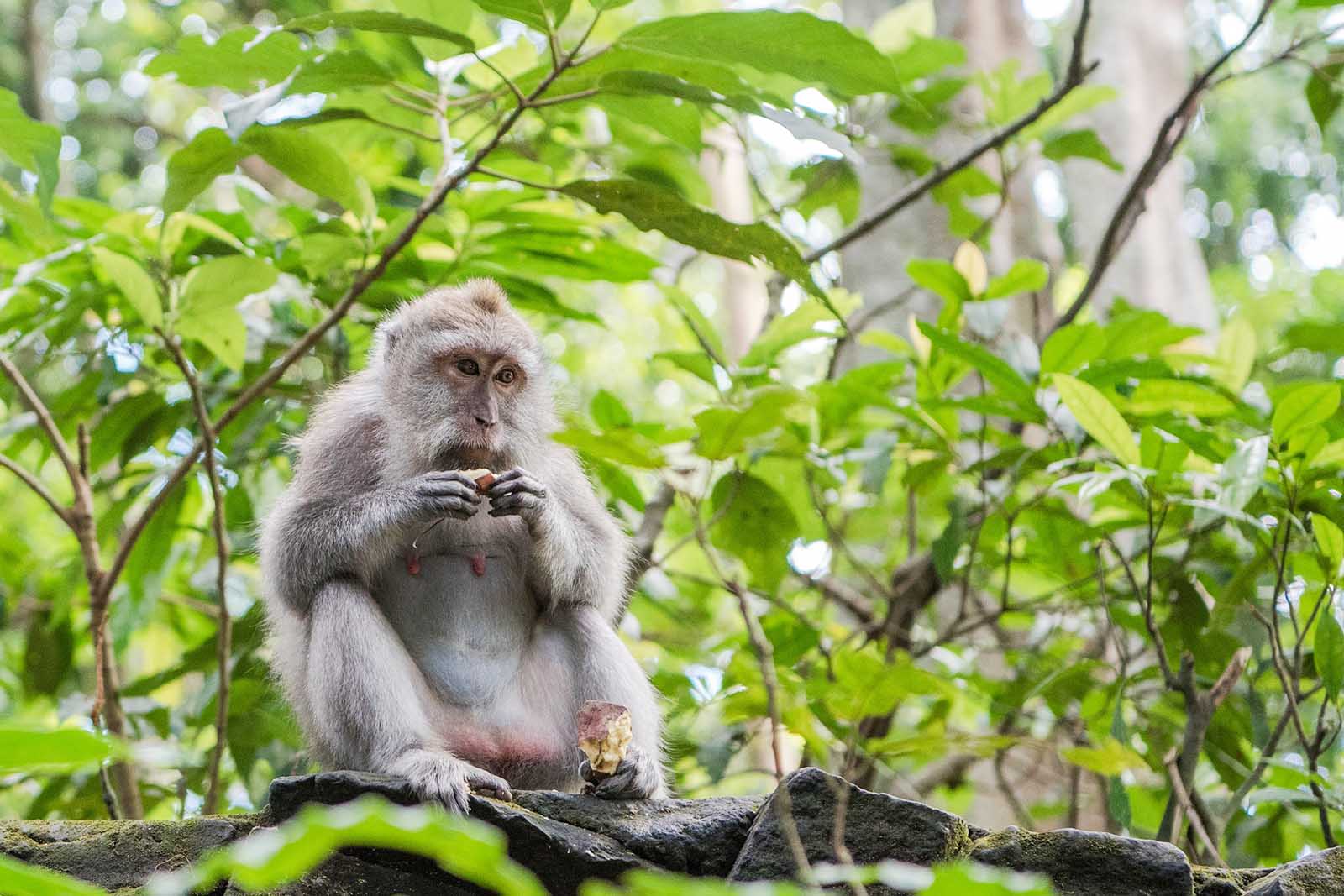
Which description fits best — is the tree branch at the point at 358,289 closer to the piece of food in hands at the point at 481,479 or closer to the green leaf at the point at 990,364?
the piece of food in hands at the point at 481,479

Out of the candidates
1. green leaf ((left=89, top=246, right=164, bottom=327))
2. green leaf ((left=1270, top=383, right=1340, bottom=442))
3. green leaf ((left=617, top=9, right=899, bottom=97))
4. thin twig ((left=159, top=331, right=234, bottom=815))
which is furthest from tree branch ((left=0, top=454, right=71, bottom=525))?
green leaf ((left=1270, top=383, right=1340, bottom=442))

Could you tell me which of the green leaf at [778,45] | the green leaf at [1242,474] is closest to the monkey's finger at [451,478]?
the green leaf at [778,45]

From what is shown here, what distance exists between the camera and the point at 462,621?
4422 mm

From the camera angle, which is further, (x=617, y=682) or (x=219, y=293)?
(x=219, y=293)

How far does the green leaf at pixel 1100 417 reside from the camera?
3.99 metres

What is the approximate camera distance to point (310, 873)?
2.97 m

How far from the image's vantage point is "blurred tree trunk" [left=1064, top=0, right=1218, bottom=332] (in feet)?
29.8

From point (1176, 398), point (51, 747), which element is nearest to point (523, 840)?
point (51, 747)

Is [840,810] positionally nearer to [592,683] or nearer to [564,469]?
[592,683]

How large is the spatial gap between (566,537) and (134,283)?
1603 mm

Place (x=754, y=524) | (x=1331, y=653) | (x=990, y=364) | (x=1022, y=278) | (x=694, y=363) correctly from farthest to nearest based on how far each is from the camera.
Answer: (x=754, y=524), (x=1022, y=278), (x=694, y=363), (x=990, y=364), (x=1331, y=653)

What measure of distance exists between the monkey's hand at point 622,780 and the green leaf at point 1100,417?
5.38 feet

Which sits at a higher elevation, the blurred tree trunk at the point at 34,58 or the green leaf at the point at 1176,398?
the blurred tree trunk at the point at 34,58

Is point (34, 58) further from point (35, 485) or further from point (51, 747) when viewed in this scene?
point (51, 747)
